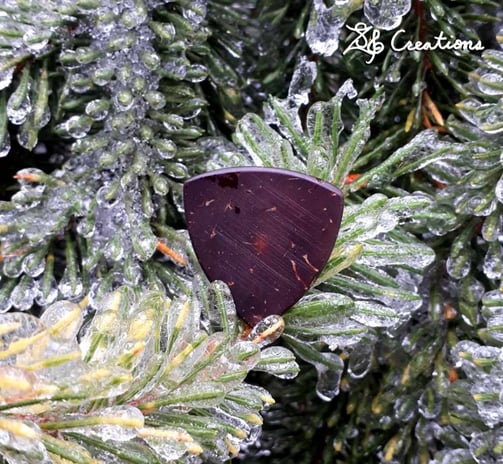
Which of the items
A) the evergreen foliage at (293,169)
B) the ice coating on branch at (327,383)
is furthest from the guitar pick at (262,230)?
the ice coating on branch at (327,383)

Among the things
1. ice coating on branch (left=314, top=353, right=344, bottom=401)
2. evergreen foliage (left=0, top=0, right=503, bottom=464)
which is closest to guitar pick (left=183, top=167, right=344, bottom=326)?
evergreen foliage (left=0, top=0, right=503, bottom=464)

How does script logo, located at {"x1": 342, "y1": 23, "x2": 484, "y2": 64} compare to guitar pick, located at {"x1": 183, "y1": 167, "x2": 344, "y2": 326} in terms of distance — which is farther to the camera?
script logo, located at {"x1": 342, "y1": 23, "x2": 484, "y2": 64}

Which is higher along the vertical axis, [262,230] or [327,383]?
[262,230]

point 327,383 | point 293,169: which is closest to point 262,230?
point 293,169

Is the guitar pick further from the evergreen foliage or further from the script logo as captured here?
the script logo

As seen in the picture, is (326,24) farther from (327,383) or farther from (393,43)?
(327,383)

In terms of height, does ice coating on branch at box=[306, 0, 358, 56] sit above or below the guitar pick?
above

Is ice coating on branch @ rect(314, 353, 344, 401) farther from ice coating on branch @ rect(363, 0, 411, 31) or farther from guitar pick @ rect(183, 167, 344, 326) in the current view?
ice coating on branch @ rect(363, 0, 411, 31)

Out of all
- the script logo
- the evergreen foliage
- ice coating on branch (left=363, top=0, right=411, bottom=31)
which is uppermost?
ice coating on branch (left=363, top=0, right=411, bottom=31)
